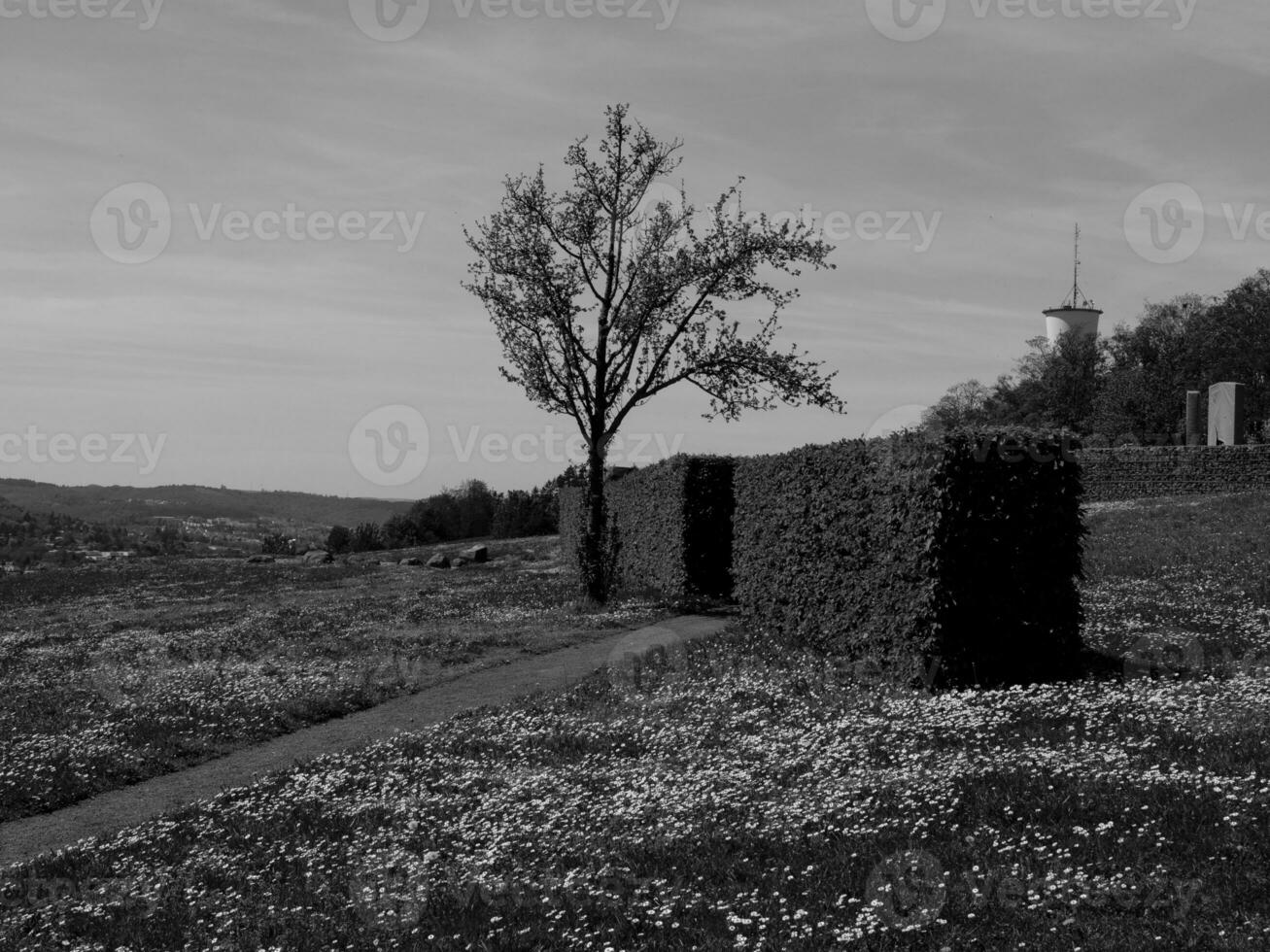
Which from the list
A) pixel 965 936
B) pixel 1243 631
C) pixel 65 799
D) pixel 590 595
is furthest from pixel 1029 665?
pixel 590 595

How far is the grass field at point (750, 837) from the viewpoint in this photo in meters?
6.43

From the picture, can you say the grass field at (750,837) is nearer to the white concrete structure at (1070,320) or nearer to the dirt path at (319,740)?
the dirt path at (319,740)

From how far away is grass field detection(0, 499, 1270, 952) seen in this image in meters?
6.43

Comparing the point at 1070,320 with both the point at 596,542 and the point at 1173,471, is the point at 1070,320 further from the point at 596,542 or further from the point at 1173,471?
the point at 596,542

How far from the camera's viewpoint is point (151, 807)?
12156 millimetres

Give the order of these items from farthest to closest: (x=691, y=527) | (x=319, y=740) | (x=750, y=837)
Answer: (x=691, y=527) → (x=319, y=740) → (x=750, y=837)

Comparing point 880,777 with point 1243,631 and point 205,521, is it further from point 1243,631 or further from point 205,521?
point 205,521

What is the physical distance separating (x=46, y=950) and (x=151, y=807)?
14.7 ft

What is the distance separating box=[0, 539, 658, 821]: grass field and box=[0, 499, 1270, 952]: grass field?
137 inches

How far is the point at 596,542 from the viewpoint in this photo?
91.8 ft
